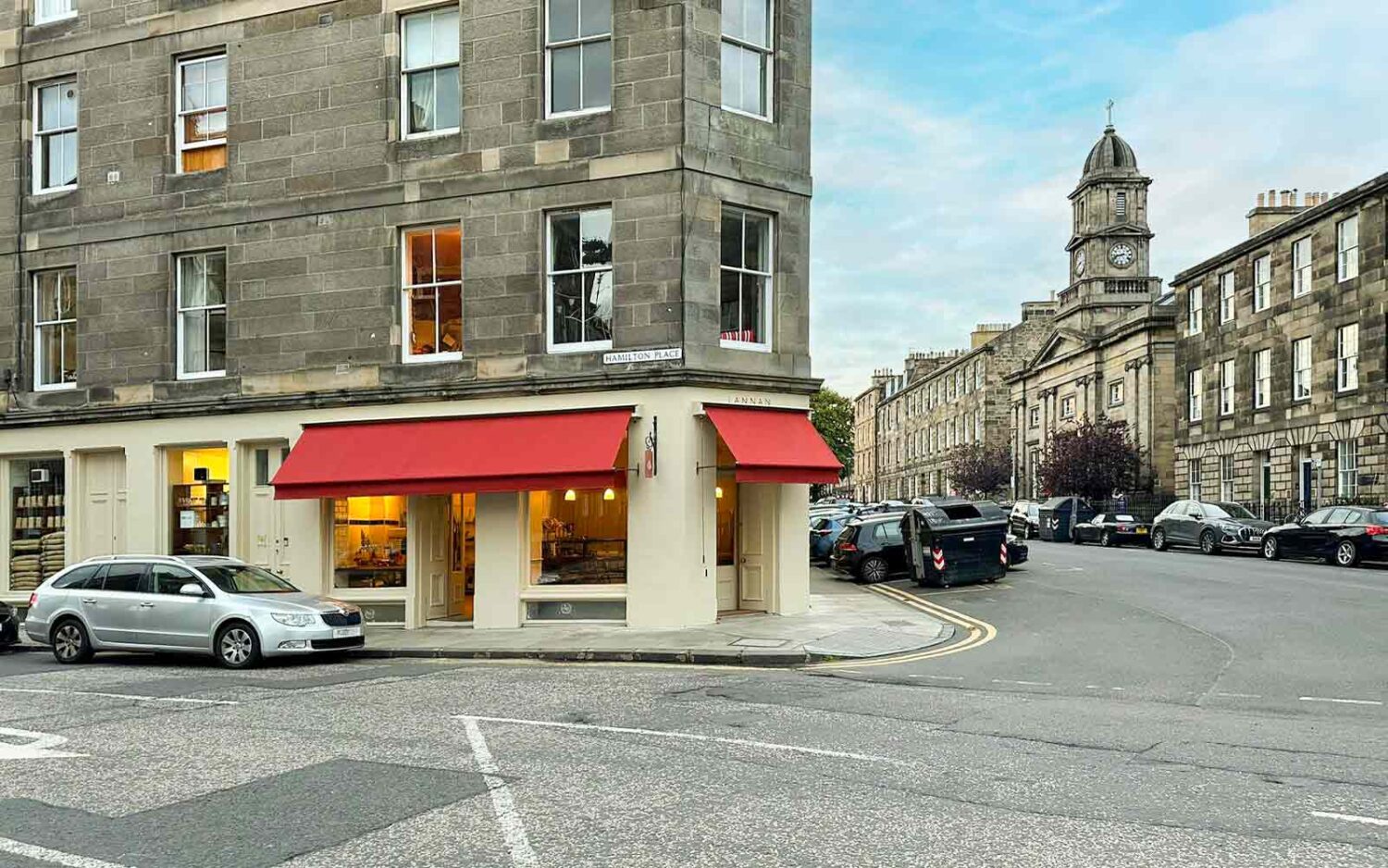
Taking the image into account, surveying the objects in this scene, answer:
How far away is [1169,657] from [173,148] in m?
19.6

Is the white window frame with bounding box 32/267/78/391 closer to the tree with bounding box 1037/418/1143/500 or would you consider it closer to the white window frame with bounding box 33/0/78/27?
the white window frame with bounding box 33/0/78/27

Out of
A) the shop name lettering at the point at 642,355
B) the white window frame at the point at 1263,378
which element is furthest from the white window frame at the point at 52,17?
the white window frame at the point at 1263,378

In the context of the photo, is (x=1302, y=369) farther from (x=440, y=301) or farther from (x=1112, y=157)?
(x=1112, y=157)

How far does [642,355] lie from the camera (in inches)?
726

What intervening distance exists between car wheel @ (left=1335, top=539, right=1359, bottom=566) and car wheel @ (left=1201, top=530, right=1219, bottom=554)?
563cm

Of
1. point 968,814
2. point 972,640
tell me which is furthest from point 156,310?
point 968,814

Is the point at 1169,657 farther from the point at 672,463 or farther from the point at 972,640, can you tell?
the point at 672,463

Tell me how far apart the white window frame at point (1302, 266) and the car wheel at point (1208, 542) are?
12114mm

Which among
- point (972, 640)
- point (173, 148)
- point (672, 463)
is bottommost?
point (972, 640)

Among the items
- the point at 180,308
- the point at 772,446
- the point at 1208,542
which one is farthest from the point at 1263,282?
the point at 180,308

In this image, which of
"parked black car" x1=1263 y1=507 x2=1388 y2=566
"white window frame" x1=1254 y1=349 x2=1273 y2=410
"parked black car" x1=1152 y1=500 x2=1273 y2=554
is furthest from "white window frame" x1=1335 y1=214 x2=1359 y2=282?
"parked black car" x1=1263 y1=507 x2=1388 y2=566

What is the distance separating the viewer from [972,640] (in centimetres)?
1680

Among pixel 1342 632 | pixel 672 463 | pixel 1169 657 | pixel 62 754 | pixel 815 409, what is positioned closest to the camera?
Result: pixel 62 754

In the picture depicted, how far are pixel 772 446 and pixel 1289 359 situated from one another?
32813mm
